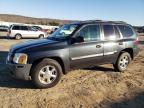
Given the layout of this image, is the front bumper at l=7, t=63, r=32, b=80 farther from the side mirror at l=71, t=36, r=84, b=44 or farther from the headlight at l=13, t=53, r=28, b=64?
the side mirror at l=71, t=36, r=84, b=44

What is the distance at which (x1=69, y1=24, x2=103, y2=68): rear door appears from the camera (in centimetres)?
777

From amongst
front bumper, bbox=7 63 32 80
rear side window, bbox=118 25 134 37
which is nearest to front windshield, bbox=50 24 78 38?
front bumper, bbox=7 63 32 80

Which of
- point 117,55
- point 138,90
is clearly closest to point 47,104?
point 138,90

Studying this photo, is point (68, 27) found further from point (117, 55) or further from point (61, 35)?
point (117, 55)

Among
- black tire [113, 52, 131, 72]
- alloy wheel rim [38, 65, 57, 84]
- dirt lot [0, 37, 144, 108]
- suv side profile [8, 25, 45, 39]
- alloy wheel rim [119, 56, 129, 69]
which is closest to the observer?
dirt lot [0, 37, 144, 108]

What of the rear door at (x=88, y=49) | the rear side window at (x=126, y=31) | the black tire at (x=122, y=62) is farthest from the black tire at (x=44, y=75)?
the rear side window at (x=126, y=31)

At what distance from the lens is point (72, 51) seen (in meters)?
7.66

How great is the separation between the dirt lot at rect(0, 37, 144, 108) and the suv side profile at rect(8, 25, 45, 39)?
19.4 m

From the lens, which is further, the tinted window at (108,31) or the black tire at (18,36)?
the black tire at (18,36)

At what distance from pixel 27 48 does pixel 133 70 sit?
4.49 metres

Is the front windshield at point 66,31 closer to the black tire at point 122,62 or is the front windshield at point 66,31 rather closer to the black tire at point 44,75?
the black tire at point 44,75

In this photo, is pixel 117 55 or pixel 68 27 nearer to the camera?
pixel 68 27

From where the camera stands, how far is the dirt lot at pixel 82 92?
240 inches

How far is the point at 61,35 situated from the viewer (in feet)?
27.2
